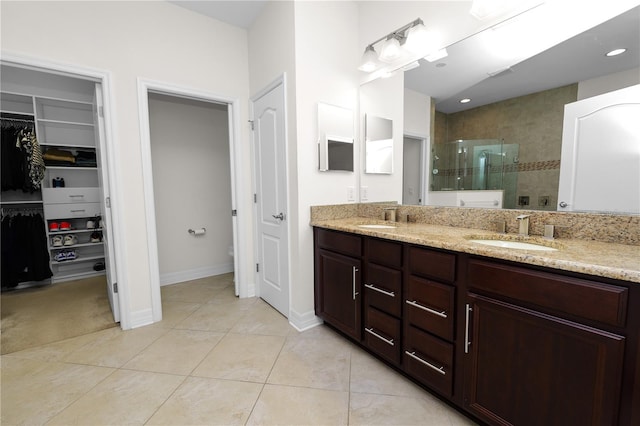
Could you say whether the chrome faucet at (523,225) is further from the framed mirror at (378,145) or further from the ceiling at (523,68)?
the framed mirror at (378,145)

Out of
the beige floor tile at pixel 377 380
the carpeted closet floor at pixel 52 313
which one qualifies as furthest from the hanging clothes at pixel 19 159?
the beige floor tile at pixel 377 380

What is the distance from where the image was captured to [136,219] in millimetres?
2219

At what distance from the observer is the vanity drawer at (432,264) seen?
4.04 feet

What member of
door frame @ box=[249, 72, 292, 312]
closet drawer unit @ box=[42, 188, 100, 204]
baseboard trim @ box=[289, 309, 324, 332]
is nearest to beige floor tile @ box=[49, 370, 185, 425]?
baseboard trim @ box=[289, 309, 324, 332]

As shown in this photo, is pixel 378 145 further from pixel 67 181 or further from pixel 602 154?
pixel 67 181

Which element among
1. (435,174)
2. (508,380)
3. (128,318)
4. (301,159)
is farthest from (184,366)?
(435,174)

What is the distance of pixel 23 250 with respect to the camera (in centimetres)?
304

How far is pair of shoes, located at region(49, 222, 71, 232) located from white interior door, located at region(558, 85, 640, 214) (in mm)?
4847

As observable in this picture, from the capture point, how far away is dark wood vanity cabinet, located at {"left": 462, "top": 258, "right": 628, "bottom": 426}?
0.84 meters

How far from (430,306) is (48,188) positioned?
432 centimetres

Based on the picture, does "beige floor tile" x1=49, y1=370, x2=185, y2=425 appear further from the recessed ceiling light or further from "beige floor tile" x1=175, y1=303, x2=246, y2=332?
the recessed ceiling light

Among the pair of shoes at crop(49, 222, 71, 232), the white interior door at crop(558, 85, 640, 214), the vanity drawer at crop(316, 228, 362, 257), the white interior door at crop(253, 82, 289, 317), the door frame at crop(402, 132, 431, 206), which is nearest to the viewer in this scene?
the white interior door at crop(558, 85, 640, 214)

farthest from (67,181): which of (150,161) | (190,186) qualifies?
(150,161)

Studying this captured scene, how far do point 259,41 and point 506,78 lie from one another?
204 cm
